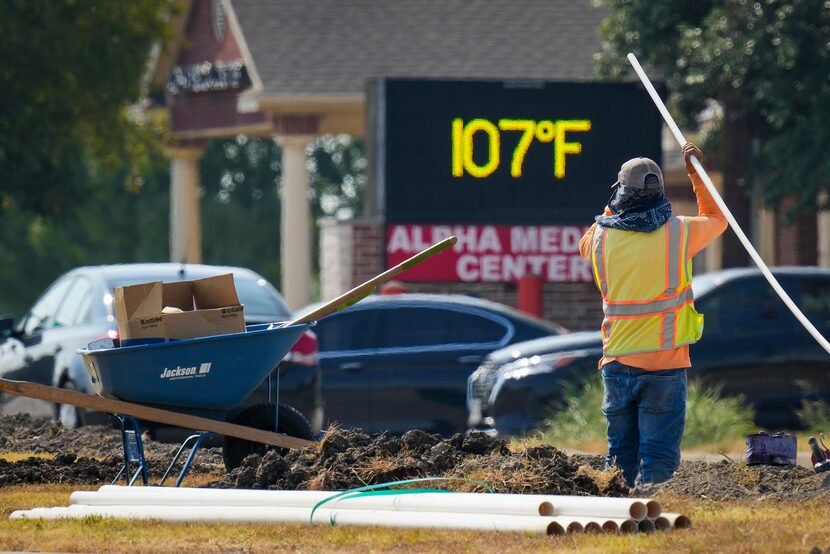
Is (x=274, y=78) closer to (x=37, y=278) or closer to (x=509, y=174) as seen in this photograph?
(x=509, y=174)

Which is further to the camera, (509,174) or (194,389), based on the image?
(509,174)

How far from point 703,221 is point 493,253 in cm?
1203

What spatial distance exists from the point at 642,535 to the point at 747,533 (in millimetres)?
448

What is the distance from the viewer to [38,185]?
26.5 metres

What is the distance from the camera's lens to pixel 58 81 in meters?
26.3

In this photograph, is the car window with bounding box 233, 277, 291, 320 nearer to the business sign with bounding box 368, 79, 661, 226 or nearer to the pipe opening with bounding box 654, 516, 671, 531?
the pipe opening with bounding box 654, 516, 671, 531

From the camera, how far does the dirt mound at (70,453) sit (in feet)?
36.3

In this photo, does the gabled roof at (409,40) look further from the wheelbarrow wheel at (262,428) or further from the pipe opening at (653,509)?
the pipe opening at (653,509)

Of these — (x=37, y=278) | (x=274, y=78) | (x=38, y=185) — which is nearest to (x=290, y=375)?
(x=38, y=185)

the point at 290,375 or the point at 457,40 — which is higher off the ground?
the point at 457,40

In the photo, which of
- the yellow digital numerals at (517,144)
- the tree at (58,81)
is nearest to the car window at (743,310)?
the yellow digital numerals at (517,144)

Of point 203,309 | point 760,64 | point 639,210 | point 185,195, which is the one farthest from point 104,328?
point 185,195

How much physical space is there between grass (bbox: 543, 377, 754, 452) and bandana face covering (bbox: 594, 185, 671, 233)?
572cm

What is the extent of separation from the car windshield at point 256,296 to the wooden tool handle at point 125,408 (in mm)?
3773
